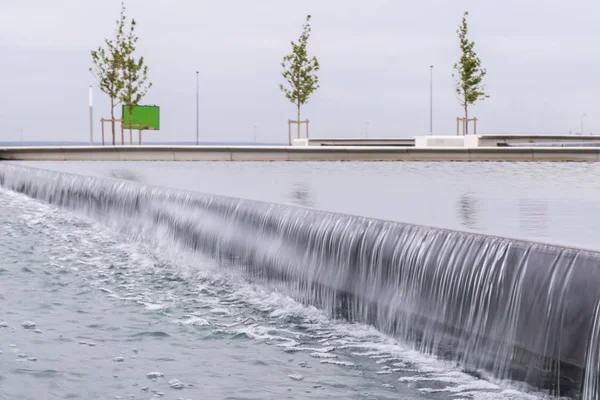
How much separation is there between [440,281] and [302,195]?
439cm

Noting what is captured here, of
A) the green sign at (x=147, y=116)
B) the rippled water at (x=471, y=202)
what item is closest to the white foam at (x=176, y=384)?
the rippled water at (x=471, y=202)

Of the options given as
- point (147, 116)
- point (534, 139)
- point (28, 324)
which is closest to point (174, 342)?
point (28, 324)

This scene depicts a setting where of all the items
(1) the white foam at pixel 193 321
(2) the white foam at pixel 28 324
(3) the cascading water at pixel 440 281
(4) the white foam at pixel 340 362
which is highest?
(3) the cascading water at pixel 440 281

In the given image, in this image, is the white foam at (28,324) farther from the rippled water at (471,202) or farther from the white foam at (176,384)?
the rippled water at (471,202)

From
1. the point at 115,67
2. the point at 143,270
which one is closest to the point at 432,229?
the point at 143,270

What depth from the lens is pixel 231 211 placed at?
858cm

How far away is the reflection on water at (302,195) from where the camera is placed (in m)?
8.24

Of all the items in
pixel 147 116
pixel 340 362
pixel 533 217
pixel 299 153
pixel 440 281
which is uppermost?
pixel 147 116

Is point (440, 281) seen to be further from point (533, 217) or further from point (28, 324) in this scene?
point (28, 324)

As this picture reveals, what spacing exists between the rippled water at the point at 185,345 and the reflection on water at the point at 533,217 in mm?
1148

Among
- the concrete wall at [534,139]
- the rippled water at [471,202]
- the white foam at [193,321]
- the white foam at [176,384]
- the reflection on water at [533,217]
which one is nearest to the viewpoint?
the white foam at [176,384]

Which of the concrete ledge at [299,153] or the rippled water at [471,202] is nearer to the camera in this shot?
the rippled water at [471,202]

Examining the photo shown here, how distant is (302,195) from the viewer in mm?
9547

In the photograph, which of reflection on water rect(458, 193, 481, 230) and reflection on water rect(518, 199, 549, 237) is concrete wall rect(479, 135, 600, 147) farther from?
reflection on water rect(518, 199, 549, 237)
